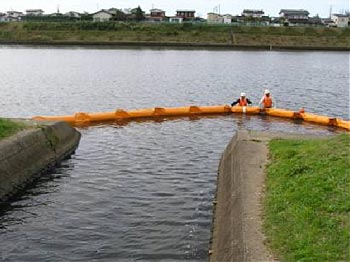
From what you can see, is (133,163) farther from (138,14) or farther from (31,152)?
(138,14)

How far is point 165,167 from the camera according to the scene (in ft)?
66.3

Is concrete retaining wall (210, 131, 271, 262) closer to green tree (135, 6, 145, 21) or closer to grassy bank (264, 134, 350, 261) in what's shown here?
grassy bank (264, 134, 350, 261)

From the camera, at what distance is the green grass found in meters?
17.8

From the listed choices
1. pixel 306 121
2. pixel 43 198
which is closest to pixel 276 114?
pixel 306 121

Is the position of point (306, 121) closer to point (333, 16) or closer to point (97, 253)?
point (97, 253)

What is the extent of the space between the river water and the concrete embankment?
0.42 m

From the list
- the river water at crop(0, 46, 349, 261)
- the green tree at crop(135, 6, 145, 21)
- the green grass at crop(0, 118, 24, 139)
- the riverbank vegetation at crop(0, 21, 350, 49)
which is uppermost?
the green tree at crop(135, 6, 145, 21)

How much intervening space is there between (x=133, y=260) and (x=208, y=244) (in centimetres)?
208

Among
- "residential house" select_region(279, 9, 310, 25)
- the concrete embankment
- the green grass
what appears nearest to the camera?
the concrete embankment

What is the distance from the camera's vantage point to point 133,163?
20719 mm

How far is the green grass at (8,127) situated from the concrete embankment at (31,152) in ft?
0.83

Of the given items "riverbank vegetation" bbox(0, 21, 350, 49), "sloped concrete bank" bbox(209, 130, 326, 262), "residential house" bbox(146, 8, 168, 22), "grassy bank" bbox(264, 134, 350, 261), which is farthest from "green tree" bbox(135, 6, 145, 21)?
"grassy bank" bbox(264, 134, 350, 261)

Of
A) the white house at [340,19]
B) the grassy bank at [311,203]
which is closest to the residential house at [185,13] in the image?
the white house at [340,19]

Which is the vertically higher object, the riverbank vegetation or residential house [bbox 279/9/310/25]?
residential house [bbox 279/9/310/25]
